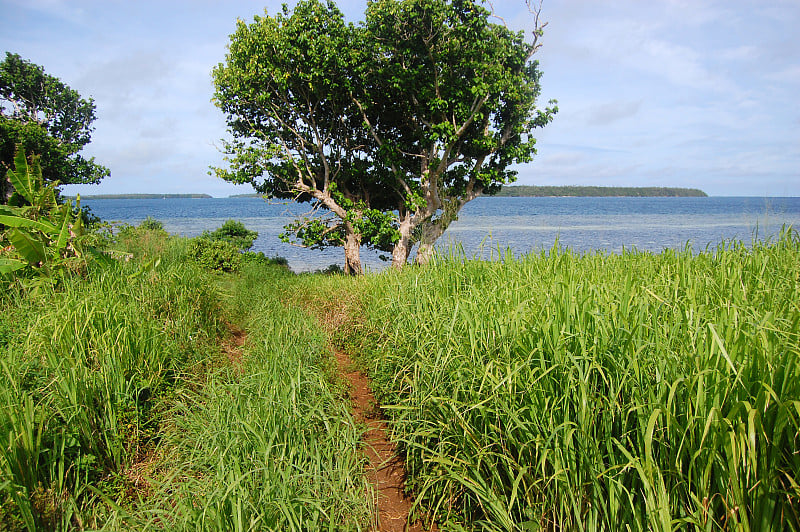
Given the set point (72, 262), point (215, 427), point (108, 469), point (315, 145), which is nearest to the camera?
point (215, 427)

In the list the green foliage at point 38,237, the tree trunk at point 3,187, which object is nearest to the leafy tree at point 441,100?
the green foliage at point 38,237

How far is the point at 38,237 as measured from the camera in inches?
239

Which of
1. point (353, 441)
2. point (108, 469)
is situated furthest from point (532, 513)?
point (108, 469)

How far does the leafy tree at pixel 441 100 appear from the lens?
9375mm

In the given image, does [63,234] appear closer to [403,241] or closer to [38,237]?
[38,237]

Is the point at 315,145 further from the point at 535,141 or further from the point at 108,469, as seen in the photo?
the point at 108,469

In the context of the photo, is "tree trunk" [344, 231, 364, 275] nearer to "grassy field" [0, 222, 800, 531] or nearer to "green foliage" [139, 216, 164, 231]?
"green foliage" [139, 216, 164, 231]

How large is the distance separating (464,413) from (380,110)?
9.82m

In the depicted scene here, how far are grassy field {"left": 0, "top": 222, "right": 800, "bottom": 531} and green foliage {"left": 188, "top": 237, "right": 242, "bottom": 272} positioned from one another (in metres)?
6.93

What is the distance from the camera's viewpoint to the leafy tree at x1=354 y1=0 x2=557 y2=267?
9.38 metres

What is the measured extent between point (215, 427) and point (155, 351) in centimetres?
143

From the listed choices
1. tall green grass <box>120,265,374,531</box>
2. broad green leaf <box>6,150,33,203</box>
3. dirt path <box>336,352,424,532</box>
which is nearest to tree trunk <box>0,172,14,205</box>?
broad green leaf <box>6,150,33,203</box>

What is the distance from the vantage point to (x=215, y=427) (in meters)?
3.17

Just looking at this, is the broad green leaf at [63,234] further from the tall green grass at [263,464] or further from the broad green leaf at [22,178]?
the tall green grass at [263,464]
